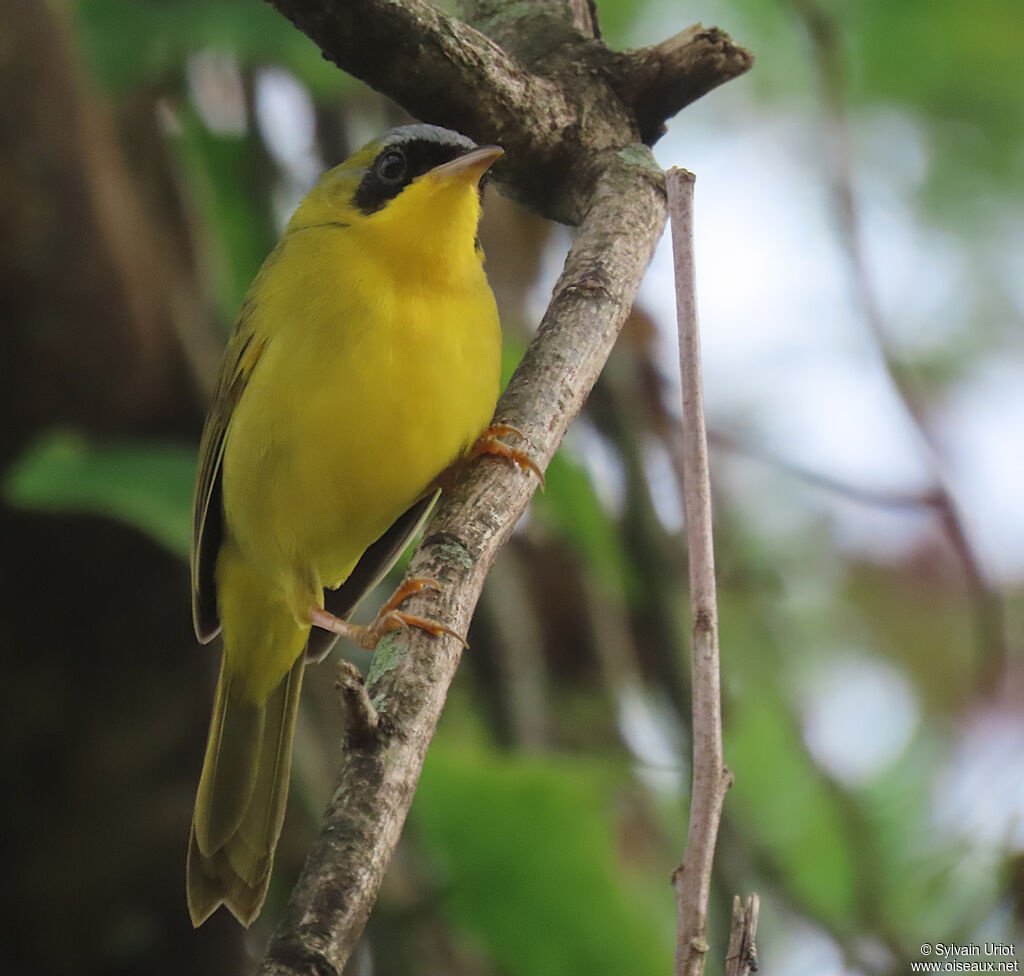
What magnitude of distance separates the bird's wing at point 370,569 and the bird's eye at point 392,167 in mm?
837

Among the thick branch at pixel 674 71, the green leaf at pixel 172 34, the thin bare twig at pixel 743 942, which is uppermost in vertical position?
the thick branch at pixel 674 71

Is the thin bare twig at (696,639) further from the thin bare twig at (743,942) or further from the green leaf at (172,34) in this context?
the green leaf at (172,34)

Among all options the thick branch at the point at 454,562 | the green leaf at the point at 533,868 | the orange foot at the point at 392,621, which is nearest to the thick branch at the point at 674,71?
the thick branch at the point at 454,562

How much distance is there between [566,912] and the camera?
3627 mm

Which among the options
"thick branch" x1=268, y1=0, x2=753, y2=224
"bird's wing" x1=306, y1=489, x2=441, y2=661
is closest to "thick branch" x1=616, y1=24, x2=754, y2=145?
"thick branch" x1=268, y1=0, x2=753, y2=224

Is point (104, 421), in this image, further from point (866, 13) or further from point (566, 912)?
point (866, 13)

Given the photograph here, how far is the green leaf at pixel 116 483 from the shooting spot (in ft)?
12.6

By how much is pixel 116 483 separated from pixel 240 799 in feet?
3.52

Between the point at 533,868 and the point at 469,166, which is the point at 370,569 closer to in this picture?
the point at 533,868

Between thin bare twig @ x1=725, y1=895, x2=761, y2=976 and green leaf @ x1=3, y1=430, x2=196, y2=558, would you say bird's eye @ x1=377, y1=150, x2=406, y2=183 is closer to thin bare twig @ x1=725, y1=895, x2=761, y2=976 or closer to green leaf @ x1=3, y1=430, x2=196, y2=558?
green leaf @ x1=3, y1=430, x2=196, y2=558

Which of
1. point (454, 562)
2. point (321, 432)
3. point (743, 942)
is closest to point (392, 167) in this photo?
point (321, 432)

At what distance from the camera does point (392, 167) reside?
11.2 ft

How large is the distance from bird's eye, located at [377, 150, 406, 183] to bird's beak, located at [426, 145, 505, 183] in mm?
158

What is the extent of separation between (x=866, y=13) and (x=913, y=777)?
9.72ft
